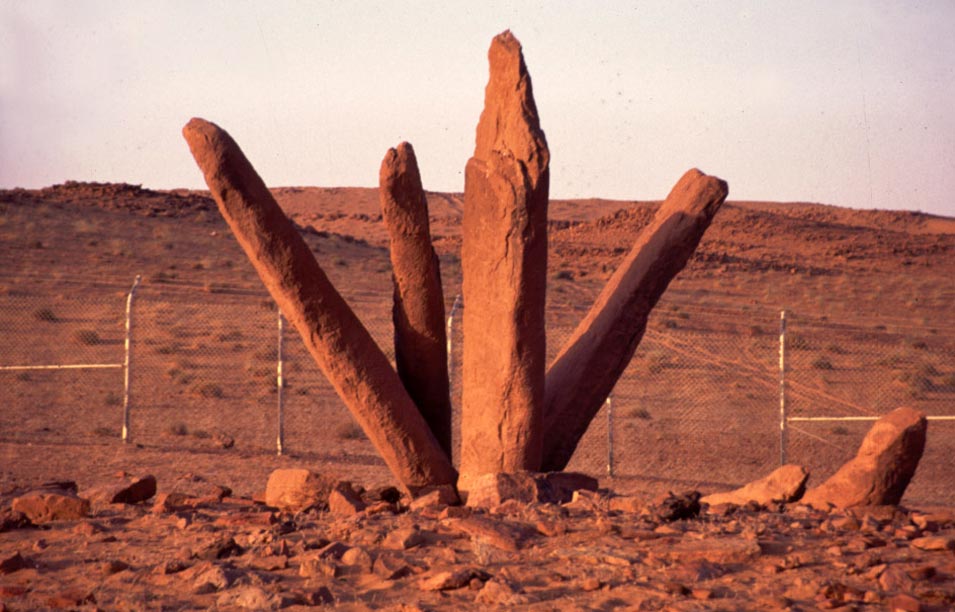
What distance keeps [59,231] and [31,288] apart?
27.7 feet

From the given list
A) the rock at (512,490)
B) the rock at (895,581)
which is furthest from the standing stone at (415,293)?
the rock at (895,581)

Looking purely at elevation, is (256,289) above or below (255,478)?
above

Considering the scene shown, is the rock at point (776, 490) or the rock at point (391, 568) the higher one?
the rock at point (776, 490)

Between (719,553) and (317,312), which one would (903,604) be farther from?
(317,312)

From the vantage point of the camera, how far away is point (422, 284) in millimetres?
9289

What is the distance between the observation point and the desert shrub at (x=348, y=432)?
17.2 metres

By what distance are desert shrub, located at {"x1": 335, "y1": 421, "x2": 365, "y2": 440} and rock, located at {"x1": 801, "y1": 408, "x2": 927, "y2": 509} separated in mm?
9711

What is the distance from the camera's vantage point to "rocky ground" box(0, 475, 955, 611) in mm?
6387

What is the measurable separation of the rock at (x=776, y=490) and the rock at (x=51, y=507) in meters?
5.11

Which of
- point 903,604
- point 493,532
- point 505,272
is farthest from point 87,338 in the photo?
point 903,604

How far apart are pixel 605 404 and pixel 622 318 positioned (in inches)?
395

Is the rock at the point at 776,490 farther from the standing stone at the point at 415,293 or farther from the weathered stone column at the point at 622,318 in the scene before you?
the standing stone at the point at 415,293

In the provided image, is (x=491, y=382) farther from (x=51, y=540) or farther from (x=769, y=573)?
(x=51, y=540)

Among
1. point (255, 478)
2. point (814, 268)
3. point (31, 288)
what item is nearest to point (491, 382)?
point (255, 478)
